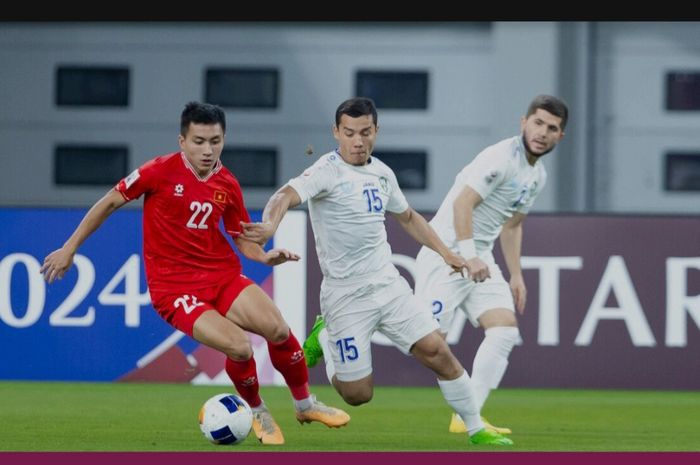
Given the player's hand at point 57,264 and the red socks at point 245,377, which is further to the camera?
the red socks at point 245,377

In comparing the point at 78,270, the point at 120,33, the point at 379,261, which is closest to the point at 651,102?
the point at 120,33

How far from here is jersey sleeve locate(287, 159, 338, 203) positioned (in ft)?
29.3

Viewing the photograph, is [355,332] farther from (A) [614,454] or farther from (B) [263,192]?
(B) [263,192]

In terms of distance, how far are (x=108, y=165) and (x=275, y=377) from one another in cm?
427

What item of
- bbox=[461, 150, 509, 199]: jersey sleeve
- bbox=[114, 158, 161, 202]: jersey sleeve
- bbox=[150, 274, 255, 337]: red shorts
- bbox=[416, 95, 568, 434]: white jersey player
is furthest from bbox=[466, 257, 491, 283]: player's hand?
bbox=[114, 158, 161, 202]: jersey sleeve

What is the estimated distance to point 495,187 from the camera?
10.3m

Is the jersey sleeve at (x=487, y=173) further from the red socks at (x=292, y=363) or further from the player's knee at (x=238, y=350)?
the player's knee at (x=238, y=350)

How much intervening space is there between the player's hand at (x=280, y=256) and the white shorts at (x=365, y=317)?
1.98ft

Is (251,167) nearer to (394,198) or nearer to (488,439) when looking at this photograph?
(394,198)

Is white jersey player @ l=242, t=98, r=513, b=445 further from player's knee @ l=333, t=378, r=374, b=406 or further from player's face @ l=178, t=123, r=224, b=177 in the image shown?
player's face @ l=178, t=123, r=224, b=177

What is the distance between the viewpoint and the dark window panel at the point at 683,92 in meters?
17.1

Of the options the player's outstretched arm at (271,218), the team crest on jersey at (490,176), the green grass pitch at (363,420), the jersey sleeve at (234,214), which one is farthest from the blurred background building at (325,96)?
the player's outstretched arm at (271,218)

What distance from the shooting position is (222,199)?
9383 millimetres

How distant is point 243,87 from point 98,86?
143cm
